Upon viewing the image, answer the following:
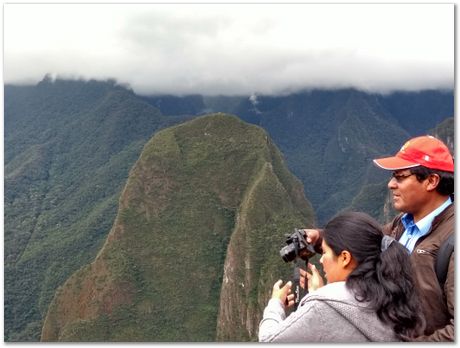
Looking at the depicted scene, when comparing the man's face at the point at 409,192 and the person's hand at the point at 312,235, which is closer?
the man's face at the point at 409,192

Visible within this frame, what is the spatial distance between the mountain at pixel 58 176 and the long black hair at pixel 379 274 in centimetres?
3151

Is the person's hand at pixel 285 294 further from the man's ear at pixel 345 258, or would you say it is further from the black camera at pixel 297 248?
the man's ear at pixel 345 258

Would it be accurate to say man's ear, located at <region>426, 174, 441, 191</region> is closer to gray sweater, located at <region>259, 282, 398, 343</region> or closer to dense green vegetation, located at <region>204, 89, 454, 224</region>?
gray sweater, located at <region>259, 282, 398, 343</region>

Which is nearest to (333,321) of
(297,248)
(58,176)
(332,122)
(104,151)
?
(297,248)

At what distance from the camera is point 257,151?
148ft

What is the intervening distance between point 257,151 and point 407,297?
42.3 m

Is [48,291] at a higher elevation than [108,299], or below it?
below

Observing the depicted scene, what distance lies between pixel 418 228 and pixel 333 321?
103 cm

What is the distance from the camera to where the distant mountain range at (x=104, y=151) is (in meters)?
62.9

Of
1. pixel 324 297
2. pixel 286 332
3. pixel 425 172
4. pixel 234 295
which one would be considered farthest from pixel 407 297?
pixel 234 295

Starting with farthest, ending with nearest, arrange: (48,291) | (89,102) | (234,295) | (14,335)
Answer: (89,102) < (48,291) < (14,335) < (234,295)

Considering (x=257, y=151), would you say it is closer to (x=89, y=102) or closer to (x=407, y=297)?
(x=407, y=297)

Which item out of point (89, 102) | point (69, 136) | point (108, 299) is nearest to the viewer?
point (108, 299)

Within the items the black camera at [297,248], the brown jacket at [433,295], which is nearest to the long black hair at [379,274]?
the brown jacket at [433,295]
